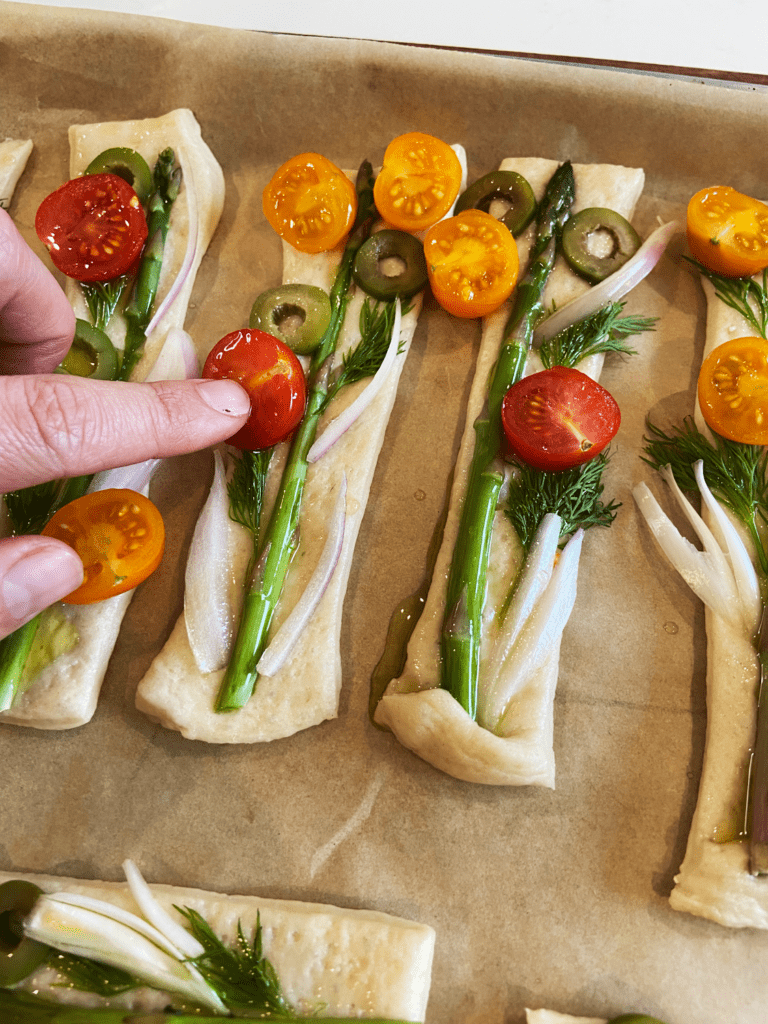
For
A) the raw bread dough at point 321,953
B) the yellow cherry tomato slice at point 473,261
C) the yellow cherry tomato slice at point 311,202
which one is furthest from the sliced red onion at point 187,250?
the raw bread dough at point 321,953

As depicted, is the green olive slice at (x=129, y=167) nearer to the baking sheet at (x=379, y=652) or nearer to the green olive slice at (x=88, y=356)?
the baking sheet at (x=379, y=652)

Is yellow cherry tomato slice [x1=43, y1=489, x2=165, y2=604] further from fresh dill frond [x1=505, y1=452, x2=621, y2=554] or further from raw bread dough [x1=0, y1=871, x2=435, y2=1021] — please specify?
fresh dill frond [x1=505, y1=452, x2=621, y2=554]

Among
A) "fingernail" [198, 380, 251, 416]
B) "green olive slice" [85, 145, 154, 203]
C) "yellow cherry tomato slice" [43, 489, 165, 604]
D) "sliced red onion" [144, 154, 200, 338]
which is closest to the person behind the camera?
"fingernail" [198, 380, 251, 416]

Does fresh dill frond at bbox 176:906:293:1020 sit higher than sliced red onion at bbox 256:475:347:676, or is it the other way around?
sliced red onion at bbox 256:475:347:676

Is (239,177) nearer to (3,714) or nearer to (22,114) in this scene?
(22,114)

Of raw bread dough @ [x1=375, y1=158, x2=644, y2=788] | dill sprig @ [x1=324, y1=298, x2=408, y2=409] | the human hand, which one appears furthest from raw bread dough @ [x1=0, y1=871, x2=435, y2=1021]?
dill sprig @ [x1=324, y1=298, x2=408, y2=409]

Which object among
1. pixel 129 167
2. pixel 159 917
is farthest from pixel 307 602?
pixel 129 167

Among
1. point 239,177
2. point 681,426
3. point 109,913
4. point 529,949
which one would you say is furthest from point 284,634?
point 239,177
